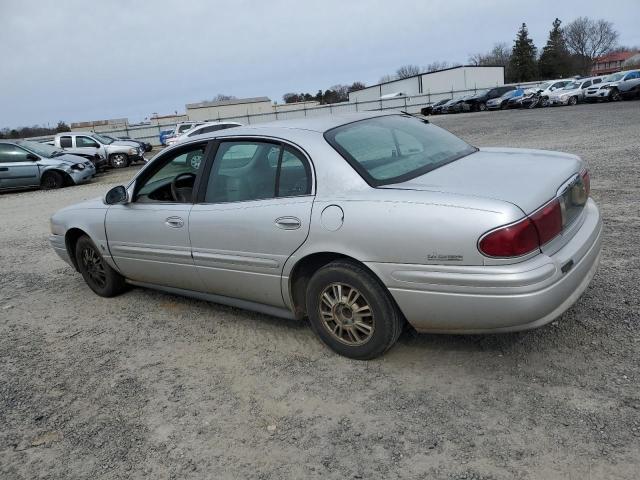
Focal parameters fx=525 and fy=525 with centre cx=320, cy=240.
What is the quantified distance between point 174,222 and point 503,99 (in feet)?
123

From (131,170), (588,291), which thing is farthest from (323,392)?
(131,170)

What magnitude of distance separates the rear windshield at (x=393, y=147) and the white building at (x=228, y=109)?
57.6 m

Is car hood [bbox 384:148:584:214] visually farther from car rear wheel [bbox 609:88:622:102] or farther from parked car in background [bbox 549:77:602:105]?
parked car in background [bbox 549:77:602:105]

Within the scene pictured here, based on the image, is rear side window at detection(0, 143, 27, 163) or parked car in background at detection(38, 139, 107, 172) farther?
parked car in background at detection(38, 139, 107, 172)

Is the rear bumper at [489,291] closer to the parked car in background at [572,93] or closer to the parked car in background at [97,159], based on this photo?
the parked car in background at [97,159]

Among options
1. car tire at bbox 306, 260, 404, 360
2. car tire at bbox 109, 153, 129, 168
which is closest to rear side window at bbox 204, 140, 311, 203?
car tire at bbox 306, 260, 404, 360

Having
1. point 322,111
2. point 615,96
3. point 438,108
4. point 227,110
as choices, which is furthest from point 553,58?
point 615,96

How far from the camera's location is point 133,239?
14.6 feet

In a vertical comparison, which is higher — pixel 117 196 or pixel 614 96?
pixel 614 96

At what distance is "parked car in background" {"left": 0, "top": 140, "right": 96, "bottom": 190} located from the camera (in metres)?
15.9

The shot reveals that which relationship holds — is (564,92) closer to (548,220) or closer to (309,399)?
(548,220)

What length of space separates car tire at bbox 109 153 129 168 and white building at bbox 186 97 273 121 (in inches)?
1527

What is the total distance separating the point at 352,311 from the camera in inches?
128

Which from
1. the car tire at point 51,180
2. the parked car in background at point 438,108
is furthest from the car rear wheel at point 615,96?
the car tire at point 51,180
